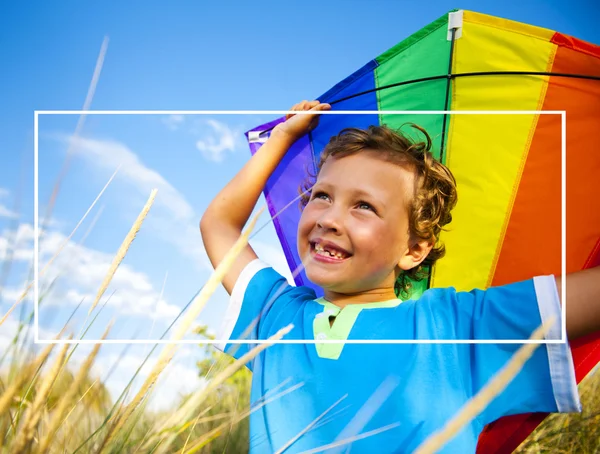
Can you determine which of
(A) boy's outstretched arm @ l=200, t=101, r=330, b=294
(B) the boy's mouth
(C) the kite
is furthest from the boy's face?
(C) the kite

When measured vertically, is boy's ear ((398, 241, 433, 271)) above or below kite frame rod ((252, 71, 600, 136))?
below

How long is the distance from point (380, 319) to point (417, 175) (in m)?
0.49

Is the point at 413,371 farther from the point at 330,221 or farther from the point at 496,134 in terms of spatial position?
the point at 496,134

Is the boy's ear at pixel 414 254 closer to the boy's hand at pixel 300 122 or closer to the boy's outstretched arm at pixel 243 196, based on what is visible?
the boy's outstretched arm at pixel 243 196

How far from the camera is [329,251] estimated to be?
1.46m

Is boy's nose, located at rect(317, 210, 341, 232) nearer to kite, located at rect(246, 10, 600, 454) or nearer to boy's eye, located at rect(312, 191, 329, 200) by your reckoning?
boy's eye, located at rect(312, 191, 329, 200)

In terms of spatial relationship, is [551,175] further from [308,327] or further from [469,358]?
[308,327]

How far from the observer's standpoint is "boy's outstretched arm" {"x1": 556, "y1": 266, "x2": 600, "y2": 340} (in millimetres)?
1245

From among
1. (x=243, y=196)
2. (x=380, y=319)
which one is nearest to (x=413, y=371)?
(x=380, y=319)

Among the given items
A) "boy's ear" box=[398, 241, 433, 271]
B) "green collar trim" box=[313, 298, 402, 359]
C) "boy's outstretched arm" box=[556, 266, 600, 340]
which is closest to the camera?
"boy's outstretched arm" box=[556, 266, 600, 340]

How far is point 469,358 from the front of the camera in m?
1.35

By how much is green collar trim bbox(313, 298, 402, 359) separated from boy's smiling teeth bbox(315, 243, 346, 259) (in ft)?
0.46

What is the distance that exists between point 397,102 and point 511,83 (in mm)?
382

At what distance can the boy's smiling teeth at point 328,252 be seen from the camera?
1453 millimetres
